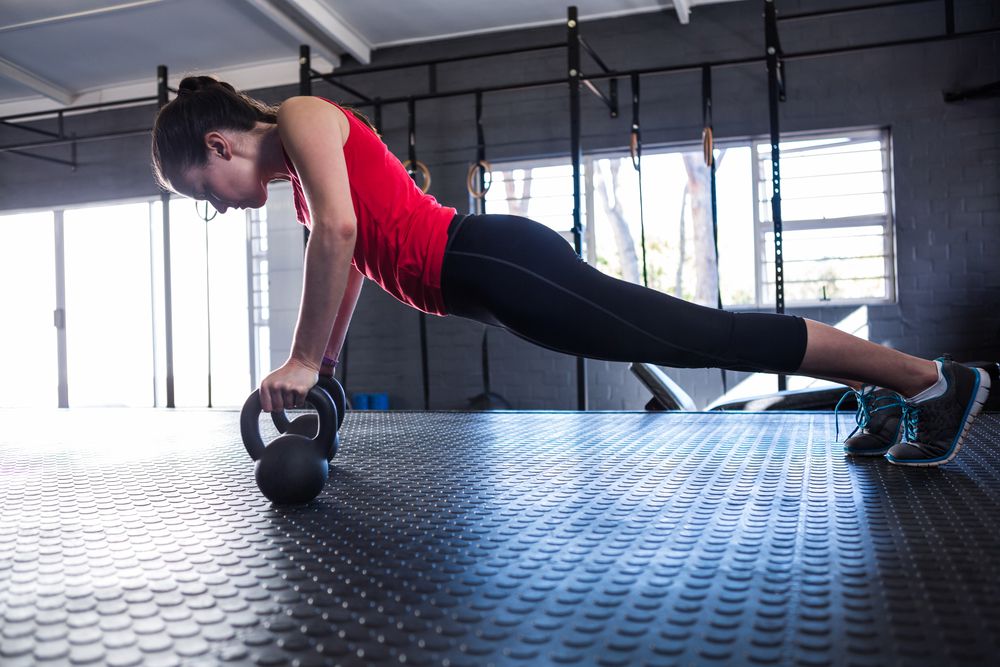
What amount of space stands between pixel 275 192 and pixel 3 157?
127 inches

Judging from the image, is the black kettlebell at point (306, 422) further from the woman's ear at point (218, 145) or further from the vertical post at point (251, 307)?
the vertical post at point (251, 307)

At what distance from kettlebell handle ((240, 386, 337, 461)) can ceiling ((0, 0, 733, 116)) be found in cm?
469

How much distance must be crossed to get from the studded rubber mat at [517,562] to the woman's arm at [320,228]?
304 mm

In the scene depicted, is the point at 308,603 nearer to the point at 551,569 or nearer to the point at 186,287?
the point at 551,569

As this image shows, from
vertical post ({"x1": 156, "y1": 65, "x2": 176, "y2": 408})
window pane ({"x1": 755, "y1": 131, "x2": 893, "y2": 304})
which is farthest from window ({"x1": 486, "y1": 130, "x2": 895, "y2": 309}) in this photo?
vertical post ({"x1": 156, "y1": 65, "x2": 176, "y2": 408})

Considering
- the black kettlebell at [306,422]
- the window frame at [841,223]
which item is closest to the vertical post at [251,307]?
the window frame at [841,223]

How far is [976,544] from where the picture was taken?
1039mm

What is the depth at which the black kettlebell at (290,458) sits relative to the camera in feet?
4.48

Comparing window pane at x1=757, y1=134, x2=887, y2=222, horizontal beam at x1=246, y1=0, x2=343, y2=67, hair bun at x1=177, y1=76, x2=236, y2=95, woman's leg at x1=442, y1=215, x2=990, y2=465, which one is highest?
horizontal beam at x1=246, y1=0, x2=343, y2=67

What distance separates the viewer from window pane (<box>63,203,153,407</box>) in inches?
293

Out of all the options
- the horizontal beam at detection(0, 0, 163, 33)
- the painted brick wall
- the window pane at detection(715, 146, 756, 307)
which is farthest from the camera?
the window pane at detection(715, 146, 756, 307)

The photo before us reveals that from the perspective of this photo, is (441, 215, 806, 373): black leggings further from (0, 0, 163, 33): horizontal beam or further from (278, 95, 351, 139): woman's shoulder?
(0, 0, 163, 33): horizontal beam

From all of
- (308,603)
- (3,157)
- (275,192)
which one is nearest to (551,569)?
(308,603)

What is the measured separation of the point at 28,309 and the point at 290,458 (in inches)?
317
